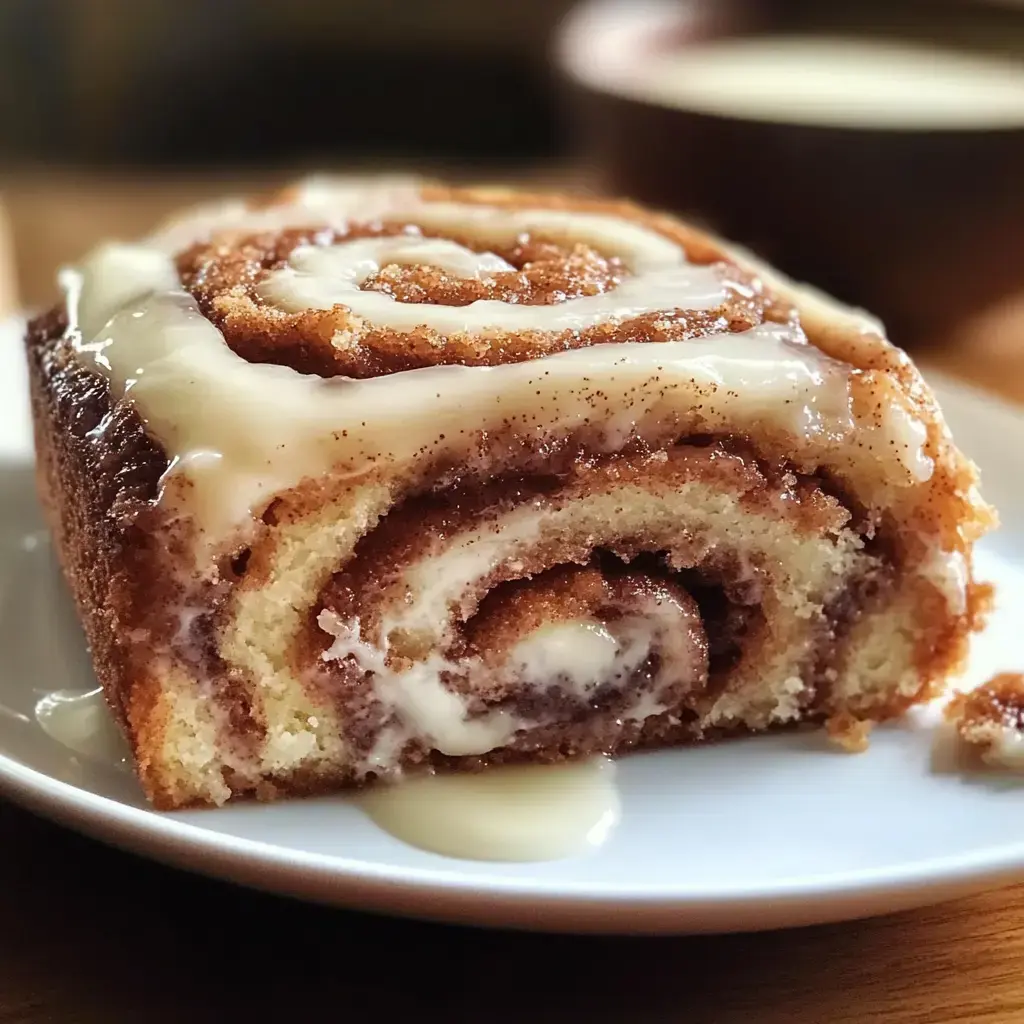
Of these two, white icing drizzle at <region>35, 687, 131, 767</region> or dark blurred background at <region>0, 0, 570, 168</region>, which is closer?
white icing drizzle at <region>35, 687, 131, 767</region>

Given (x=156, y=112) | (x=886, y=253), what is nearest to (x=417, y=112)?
(x=156, y=112)

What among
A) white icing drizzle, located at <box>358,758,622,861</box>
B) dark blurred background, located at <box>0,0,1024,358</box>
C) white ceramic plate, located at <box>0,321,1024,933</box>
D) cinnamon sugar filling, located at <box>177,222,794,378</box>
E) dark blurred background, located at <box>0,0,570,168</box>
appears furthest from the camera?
dark blurred background, located at <box>0,0,570,168</box>

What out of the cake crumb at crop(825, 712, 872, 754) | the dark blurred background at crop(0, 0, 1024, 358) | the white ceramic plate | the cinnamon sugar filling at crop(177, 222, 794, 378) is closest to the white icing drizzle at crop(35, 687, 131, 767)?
the white ceramic plate

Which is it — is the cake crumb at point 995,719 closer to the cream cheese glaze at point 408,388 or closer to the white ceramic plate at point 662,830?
the white ceramic plate at point 662,830

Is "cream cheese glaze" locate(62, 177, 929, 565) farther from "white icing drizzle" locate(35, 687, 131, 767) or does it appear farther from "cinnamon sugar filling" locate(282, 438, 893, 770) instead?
"white icing drizzle" locate(35, 687, 131, 767)

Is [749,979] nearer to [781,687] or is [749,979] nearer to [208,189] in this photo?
[781,687]

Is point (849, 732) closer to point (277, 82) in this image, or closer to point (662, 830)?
point (662, 830)
